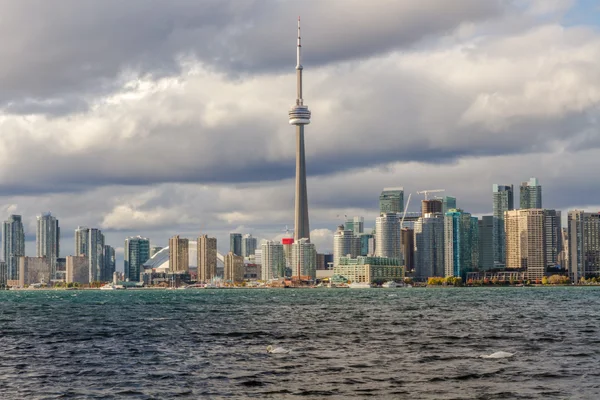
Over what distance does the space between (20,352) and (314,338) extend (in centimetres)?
3576

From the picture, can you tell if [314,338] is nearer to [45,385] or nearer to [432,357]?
[432,357]

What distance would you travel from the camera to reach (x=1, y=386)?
245 ft

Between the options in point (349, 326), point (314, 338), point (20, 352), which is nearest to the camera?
point (20, 352)

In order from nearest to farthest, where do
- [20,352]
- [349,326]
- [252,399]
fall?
[252,399], [20,352], [349,326]

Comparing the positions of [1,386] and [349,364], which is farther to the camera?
[349,364]

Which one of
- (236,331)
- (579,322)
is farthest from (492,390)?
(579,322)

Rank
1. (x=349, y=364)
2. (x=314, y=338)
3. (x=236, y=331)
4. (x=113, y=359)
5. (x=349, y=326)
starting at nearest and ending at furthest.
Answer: (x=349, y=364)
(x=113, y=359)
(x=314, y=338)
(x=236, y=331)
(x=349, y=326)

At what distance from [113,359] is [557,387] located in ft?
149

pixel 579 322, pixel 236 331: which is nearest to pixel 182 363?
pixel 236 331

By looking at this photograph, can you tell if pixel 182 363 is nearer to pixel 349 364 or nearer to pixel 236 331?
pixel 349 364

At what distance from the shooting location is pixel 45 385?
74.7 metres

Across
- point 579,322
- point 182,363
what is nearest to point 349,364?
point 182,363

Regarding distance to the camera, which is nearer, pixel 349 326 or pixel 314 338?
pixel 314 338

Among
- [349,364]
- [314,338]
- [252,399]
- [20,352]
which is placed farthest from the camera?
[314,338]
